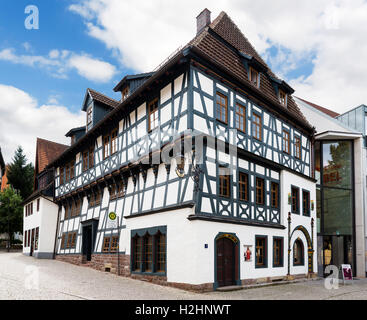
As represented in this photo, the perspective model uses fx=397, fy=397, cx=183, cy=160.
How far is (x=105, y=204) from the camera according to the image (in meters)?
21.7

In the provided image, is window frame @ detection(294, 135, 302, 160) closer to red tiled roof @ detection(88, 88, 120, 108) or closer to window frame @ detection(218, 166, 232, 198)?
window frame @ detection(218, 166, 232, 198)

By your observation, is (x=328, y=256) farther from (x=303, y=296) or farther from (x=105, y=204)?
(x=105, y=204)

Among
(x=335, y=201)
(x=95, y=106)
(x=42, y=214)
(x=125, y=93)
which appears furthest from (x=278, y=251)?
(x=42, y=214)

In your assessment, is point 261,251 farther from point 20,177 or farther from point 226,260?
point 20,177

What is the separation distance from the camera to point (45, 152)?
3591cm

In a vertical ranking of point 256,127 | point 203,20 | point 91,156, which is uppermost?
point 203,20

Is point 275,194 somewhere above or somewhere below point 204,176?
below

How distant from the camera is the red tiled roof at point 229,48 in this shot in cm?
1715

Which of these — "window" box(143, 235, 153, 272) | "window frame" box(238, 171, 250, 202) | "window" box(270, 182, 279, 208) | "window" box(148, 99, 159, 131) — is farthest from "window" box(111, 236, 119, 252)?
"window" box(270, 182, 279, 208)

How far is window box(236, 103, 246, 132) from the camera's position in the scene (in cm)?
1761

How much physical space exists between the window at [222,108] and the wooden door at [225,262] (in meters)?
4.96

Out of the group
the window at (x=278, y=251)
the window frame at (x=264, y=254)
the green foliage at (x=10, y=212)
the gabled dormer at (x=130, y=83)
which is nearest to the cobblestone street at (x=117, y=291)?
the window frame at (x=264, y=254)

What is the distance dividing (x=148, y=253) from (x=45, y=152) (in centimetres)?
2227
